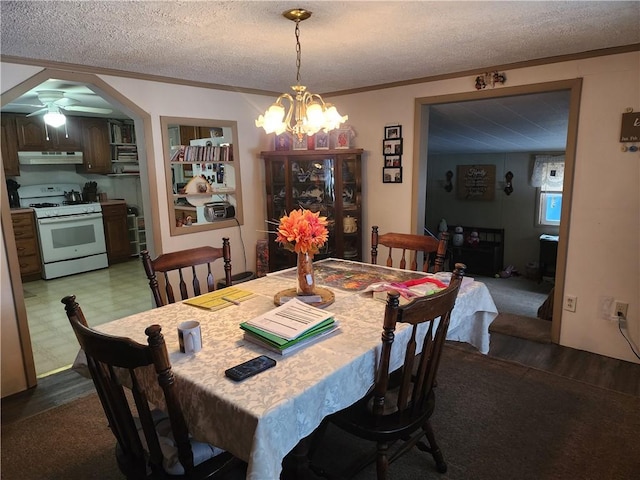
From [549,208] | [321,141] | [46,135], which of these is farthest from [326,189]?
[549,208]

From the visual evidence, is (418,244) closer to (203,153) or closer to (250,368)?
(250,368)

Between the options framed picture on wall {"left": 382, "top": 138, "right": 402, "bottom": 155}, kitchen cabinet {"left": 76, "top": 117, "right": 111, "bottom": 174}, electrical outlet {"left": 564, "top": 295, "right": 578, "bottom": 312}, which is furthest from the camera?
kitchen cabinet {"left": 76, "top": 117, "right": 111, "bottom": 174}

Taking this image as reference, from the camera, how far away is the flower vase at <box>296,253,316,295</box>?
1933 mm

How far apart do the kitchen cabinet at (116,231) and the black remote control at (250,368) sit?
5.37m

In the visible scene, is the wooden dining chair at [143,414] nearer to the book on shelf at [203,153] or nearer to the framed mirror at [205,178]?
the framed mirror at [205,178]

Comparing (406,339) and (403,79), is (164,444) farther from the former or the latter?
A: (403,79)

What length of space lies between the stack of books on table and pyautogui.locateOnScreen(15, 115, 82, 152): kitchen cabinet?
210 inches

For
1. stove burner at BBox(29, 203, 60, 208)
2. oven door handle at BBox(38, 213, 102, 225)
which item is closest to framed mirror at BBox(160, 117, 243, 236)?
oven door handle at BBox(38, 213, 102, 225)

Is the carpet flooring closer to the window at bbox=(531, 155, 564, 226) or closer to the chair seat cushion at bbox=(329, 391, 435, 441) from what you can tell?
the chair seat cushion at bbox=(329, 391, 435, 441)

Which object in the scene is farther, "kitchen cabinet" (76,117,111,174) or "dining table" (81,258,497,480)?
"kitchen cabinet" (76,117,111,174)

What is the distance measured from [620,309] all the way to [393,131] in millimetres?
2230

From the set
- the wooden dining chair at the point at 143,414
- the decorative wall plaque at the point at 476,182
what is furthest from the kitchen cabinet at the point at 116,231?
the decorative wall plaque at the point at 476,182

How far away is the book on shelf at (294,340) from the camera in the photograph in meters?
1.42

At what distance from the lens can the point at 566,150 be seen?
287 cm
